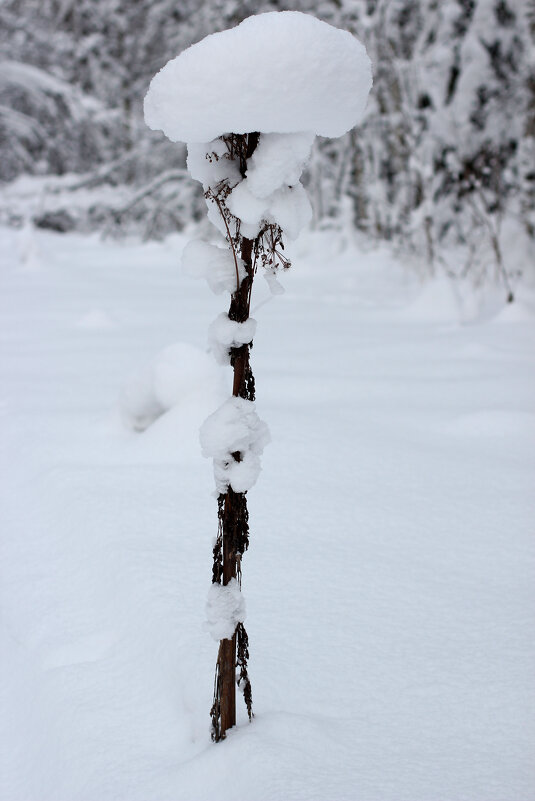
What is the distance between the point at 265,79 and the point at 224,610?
2.31 ft

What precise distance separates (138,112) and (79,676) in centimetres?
1892

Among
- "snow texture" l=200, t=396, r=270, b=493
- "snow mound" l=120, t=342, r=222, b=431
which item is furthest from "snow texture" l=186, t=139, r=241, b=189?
"snow mound" l=120, t=342, r=222, b=431

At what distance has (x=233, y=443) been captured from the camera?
3.09ft

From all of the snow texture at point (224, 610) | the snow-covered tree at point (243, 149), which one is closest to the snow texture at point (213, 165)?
the snow-covered tree at point (243, 149)

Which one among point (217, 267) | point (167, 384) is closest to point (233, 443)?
point (217, 267)

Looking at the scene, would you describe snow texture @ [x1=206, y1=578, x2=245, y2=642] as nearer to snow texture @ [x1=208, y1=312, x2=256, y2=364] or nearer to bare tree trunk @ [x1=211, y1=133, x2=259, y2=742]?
bare tree trunk @ [x1=211, y1=133, x2=259, y2=742]

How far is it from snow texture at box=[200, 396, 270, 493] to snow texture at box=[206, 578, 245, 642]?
15cm

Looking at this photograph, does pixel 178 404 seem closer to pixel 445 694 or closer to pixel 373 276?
pixel 445 694

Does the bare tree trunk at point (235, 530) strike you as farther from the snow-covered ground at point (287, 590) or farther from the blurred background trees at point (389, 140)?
the blurred background trees at point (389, 140)

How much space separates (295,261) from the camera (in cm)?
871

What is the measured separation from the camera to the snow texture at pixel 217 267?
909mm

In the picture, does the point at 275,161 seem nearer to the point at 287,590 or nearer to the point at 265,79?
the point at 265,79

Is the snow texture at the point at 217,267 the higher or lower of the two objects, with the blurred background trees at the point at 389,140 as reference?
lower

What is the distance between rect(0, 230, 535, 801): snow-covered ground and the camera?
3.48ft
